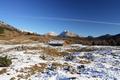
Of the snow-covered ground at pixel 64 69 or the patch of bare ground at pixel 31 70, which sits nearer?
the snow-covered ground at pixel 64 69

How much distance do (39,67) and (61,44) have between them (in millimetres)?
20840

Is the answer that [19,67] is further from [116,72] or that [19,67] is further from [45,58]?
[116,72]

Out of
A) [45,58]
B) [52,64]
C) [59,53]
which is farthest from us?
[59,53]

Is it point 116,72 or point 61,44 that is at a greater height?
point 61,44

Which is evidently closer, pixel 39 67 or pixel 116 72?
pixel 116 72

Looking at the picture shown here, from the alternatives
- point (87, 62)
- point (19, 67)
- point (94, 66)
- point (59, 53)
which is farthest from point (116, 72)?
point (59, 53)

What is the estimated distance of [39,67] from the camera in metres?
24.8

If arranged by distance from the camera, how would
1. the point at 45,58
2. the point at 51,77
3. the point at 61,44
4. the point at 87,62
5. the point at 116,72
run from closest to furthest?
the point at 51,77 < the point at 116,72 < the point at 87,62 < the point at 45,58 < the point at 61,44

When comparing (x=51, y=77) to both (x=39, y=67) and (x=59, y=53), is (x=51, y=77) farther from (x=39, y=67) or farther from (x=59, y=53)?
(x=59, y=53)

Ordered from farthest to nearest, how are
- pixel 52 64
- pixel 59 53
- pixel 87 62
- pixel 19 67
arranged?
pixel 59 53, pixel 87 62, pixel 52 64, pixel 19 67

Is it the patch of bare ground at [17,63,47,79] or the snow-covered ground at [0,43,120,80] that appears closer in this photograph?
the snow-covered ground at [0,43,120,80]

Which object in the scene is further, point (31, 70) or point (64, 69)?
point (64, 69)

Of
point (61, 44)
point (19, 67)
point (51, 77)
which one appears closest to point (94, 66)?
point (51, 77)

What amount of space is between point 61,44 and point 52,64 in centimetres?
1945
